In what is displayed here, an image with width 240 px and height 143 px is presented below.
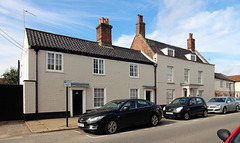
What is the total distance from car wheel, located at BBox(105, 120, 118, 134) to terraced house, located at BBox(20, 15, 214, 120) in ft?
19.6

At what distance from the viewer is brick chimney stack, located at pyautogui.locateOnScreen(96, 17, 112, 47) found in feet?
56.2

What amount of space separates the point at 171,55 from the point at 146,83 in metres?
6.03

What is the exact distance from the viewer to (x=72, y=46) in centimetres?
1421

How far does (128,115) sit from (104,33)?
10474 millimetres

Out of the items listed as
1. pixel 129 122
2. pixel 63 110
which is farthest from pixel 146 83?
pixel 129 122

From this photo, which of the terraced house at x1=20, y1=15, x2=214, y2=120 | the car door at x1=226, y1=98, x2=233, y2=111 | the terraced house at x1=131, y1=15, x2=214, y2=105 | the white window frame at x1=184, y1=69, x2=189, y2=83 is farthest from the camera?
the white window frame at x1=184, y1=69, x2=189, y2=83

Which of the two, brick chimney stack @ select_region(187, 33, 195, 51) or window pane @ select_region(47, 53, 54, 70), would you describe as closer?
window pane @ select_region(47, 53, 54, 70)

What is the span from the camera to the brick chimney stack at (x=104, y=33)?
17.1m

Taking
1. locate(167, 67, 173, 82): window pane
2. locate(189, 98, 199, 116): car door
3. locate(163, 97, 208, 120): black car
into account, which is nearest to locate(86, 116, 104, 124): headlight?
locate(163, 97, 208, 120): black car

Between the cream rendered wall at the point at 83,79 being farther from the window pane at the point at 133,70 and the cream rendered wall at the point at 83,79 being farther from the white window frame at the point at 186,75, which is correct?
the white window frame at the point at 186,75

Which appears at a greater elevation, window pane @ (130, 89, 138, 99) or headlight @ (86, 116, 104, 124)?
window pane @ (130, 89, 138, 99)

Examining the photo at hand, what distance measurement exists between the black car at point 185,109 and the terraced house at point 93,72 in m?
4.96

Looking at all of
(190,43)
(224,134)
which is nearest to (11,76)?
(190,43)

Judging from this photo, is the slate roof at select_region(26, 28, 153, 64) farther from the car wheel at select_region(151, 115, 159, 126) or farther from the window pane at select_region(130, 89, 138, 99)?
the car wheel at select_region(151, 115, 159, 126)
